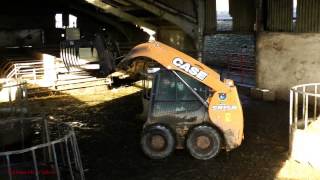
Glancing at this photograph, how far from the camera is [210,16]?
1770 centimetres

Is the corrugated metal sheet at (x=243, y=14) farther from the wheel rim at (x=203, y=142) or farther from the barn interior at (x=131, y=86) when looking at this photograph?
the wheel rim at (x=203, y=142)

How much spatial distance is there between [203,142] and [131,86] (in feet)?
30.7

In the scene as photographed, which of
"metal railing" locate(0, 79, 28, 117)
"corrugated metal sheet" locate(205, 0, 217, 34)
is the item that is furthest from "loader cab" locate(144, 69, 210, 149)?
"corrugated metal sheet" locate(205, 0, 217, 34)

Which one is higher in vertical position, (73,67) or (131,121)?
(73,67)

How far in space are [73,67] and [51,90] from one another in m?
1.78

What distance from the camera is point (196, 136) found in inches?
364

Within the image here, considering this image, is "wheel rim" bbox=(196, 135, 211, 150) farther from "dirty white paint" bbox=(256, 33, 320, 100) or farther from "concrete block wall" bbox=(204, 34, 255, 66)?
"concrete block wall" bbox=(204, 34, 255, 66)

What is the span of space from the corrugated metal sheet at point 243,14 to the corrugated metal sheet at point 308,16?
1919mm

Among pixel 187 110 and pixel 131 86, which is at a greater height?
pixel 131 86

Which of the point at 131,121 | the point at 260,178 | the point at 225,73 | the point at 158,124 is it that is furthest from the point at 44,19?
the point at 260,178

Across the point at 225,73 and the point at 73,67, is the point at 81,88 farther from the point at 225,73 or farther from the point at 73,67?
the point at 225,73

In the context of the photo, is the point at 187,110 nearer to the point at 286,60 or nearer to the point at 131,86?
the point at 286,60

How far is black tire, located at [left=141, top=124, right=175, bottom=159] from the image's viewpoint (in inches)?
364

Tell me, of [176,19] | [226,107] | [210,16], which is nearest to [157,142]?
[226,107]
